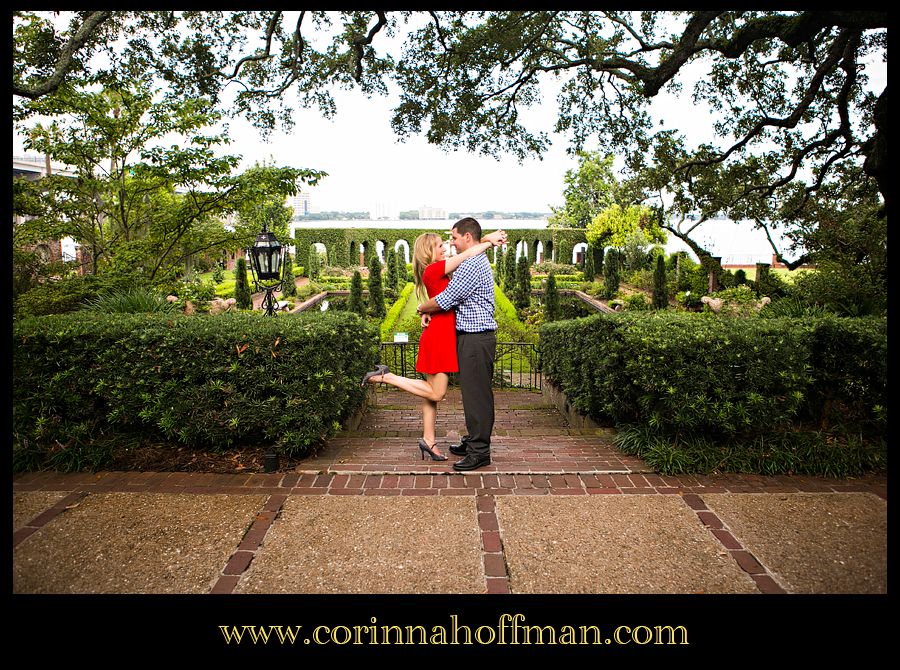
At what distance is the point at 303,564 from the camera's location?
2.32 metres

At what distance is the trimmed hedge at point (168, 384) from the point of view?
11.1 feet

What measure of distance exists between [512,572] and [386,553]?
0.59 m

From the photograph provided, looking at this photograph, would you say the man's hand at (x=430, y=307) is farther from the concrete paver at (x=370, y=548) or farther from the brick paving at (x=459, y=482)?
the concrete paver at (x=370, y=548)

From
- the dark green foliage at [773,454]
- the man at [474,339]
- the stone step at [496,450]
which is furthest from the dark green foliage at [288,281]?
the dark green foliage at [773,454]

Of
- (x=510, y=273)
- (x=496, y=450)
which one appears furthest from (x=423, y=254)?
(x=510, y=273)

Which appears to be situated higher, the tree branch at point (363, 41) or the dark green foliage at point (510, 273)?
the tree branch at point (363, 41)

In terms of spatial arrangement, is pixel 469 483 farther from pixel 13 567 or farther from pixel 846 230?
pixel 846 230

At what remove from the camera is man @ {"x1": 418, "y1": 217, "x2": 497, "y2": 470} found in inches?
134

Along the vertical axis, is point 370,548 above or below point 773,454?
below

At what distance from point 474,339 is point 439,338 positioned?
9.8 inches

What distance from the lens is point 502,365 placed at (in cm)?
1017

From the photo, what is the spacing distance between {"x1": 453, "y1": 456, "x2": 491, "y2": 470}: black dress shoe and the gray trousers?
0.8 inches

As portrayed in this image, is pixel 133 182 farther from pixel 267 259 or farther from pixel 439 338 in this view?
pixel 439 338

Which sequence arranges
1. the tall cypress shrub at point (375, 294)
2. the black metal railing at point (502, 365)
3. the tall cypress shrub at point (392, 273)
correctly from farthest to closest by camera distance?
the tall cypress shrub at point (392, 273) < the tall cypress shrub at point (375, 294) < the black metal railing at point (502, 365)
